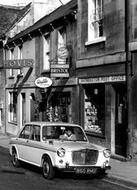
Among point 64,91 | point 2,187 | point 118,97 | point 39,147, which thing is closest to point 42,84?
point 64,91

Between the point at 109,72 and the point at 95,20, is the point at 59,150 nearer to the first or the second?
the point at 109,72

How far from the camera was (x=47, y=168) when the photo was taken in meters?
11.7

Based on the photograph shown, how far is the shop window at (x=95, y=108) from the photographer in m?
17.3

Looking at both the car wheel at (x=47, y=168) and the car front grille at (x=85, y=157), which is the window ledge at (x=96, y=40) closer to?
the car front grille at (x=85, y=157)

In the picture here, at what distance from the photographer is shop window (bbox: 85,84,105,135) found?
1734 centimetres

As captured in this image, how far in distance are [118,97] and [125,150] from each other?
1.98 meters

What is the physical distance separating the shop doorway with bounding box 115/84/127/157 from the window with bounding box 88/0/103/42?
2699 millimetres

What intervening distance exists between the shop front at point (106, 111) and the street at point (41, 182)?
11.9 ft

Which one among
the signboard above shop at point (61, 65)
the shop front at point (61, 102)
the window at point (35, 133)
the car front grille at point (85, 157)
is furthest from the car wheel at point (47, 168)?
the signboard above shop at point (61, 65)

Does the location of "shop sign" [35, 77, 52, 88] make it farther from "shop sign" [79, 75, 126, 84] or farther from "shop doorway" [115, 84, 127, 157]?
"shop doorway" [115, 84, 127, 157]

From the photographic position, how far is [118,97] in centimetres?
1595

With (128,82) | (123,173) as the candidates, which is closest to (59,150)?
(123,173)

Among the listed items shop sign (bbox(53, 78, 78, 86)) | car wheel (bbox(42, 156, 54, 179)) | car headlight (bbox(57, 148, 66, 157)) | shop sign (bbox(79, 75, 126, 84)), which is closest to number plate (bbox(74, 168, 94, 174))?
car headlight (bbox(57, 148, 66, 157))

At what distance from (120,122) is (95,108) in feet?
8.33
